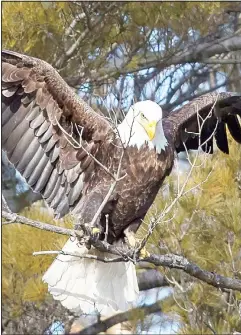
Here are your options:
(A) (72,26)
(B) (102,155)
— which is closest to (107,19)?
(A) (72,26)

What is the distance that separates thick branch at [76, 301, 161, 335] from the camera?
14.6 ft

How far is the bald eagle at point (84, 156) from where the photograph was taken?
303 cm

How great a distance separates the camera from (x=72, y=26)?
4.09 meters

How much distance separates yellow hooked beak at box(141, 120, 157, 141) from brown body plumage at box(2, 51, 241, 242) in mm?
104

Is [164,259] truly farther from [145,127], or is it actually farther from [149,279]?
[149,279]

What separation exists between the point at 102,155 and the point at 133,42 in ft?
4.15

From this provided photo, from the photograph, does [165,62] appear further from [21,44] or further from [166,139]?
[166,139]

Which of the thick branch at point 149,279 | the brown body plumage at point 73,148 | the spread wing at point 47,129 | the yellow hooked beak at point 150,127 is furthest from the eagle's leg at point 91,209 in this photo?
the thick branch at point 149,279

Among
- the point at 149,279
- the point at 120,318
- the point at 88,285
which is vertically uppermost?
the point at 88,285

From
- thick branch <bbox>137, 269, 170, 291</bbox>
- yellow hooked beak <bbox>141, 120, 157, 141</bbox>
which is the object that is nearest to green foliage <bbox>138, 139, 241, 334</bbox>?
yellow hooked beak <bbox>141, 120, 157, 141</bbox>

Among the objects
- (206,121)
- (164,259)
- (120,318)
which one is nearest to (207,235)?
(206,121)

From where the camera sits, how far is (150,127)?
9.59ft

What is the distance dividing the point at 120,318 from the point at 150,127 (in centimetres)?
203

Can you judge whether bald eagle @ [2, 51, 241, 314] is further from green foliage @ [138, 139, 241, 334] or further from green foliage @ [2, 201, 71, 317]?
green foliage @ [2, 201, 71, 317]
